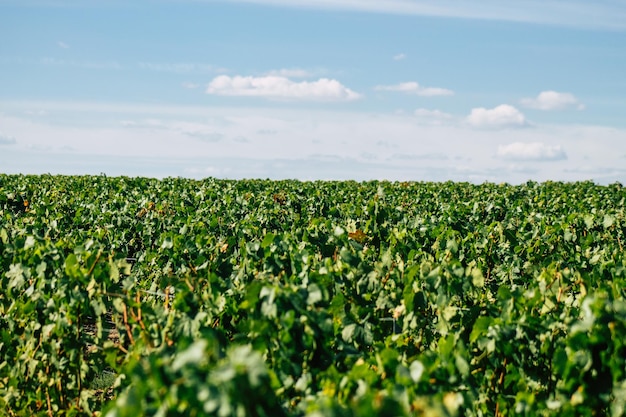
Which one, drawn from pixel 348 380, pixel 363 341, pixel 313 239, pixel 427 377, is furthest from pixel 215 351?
pixel 313 239

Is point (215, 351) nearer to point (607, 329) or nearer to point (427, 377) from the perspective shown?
point (427, 377)

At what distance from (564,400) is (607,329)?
0.46m

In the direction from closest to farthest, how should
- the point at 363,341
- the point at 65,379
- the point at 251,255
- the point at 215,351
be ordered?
the point at 215,351 < the point at 363,341 < the point at 65,379 < the point at 251,255

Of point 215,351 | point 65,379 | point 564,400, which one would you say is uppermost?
point 215,351

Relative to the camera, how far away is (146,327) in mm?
4488

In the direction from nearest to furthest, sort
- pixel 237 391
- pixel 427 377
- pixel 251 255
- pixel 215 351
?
pixel 237 391
pixel 215 351
pixel 427 377
pixel 251 255

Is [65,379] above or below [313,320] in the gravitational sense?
below

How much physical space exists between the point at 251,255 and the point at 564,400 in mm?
3001

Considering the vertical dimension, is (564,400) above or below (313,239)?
below

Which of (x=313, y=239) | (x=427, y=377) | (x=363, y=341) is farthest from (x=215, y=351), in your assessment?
(x=313, y=239)

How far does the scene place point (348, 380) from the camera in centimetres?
319

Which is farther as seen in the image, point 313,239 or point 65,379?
point 313,239

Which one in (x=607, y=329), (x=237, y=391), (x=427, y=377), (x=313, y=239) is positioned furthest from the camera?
(x=313, y=239)

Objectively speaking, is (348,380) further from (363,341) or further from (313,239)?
(313,239)
